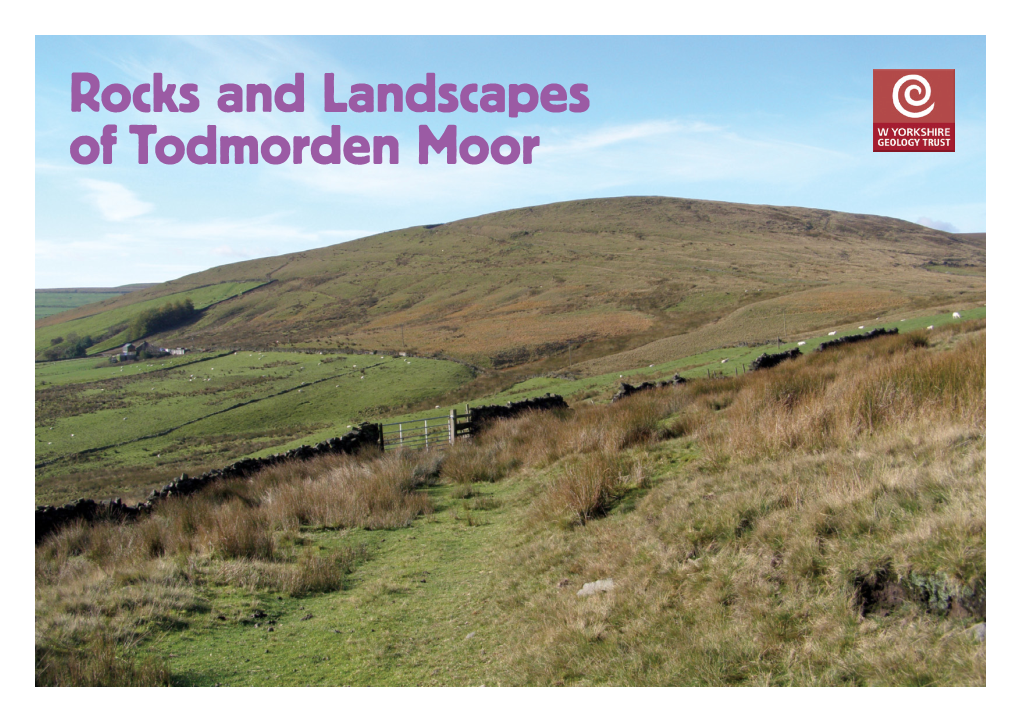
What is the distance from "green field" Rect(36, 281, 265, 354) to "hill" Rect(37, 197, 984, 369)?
679 mm

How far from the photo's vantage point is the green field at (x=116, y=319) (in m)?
123

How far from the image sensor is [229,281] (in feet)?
529

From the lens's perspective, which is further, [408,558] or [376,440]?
[376,440]

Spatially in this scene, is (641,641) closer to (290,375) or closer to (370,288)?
(290,375)

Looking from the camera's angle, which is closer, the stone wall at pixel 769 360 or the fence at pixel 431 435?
the fence at pixel 431 435

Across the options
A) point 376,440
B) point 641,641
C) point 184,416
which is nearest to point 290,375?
point 184,416

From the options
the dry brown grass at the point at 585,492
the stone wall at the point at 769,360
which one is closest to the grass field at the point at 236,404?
the stone wall at the point at 769,360

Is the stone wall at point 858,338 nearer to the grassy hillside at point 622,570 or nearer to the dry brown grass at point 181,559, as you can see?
the grassy hillside at point 622,570

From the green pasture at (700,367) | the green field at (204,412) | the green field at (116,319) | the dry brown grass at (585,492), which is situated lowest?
the green field at (204,412)

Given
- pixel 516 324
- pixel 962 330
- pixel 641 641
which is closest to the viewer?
pixel 641 641

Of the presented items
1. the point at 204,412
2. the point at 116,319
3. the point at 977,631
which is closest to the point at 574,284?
the point at 204,412

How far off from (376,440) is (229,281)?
160 metres

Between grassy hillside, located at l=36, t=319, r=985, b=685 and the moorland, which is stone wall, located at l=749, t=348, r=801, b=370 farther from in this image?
grassy hillside, located at l=36, t=319, r=985, b=685

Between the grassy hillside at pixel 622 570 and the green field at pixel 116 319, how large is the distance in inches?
5075
